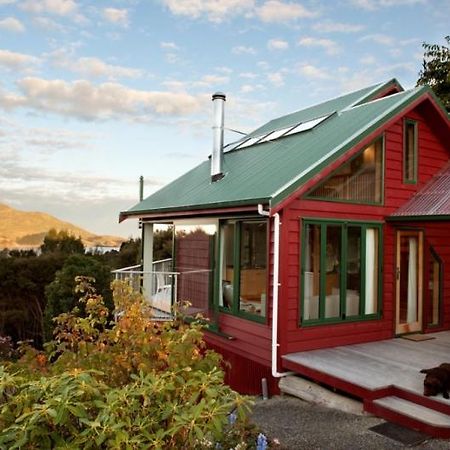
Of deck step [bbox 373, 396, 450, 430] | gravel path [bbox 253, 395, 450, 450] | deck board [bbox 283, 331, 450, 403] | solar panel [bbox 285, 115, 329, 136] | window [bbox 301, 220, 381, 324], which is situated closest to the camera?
gravel path [bbox 253, 395, 450, 450]

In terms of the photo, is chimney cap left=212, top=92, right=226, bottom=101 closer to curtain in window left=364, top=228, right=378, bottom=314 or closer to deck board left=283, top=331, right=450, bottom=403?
curtain in window left=364, top=228, right=378, bottom=314

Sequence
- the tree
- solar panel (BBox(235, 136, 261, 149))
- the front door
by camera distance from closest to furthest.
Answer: the front door, solar panel (BBox(235, 136, 261, 149)), the tree

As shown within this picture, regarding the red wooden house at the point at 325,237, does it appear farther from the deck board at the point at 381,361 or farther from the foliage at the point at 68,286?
the foliage at the point at 68,286

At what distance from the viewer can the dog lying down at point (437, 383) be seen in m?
5.35

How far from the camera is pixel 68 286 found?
34.7 ft

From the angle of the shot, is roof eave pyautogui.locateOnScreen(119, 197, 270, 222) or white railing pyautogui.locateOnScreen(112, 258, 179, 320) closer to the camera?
roof eave pyautogui.locateOnScreen(119, 197, 270, 222)

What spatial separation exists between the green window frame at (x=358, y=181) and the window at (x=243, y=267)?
3.94ft

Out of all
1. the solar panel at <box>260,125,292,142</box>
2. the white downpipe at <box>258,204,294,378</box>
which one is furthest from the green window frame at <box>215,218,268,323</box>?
the solar panel at <box>260,125,292,142</box>

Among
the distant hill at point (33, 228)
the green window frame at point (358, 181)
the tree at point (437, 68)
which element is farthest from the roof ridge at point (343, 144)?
the distant hill at point (33, 228)

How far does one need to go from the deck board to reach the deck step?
16 centimetres

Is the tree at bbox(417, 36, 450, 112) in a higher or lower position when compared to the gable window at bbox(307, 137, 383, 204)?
higher

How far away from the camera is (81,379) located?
2551 millimetres

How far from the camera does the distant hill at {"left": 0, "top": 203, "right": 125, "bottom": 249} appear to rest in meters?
27.7

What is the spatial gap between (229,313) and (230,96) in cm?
551
